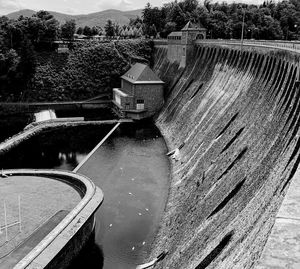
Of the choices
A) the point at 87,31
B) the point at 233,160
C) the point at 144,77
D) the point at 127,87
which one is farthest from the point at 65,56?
the point at 233,160

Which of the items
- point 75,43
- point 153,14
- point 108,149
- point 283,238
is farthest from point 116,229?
point 153,14

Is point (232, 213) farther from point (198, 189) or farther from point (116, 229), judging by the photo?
point (116, 229)

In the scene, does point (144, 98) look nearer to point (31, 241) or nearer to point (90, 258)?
point (90, 258)

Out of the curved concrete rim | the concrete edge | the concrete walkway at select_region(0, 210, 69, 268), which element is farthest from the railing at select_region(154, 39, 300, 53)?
the concrete walkway at select_region(0, 210, 69, 268)

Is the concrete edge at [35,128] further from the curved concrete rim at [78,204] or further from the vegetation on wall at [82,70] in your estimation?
the vegetation on wall at [82,70]

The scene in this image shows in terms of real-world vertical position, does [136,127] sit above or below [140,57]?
below

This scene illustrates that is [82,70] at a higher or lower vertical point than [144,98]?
higher
